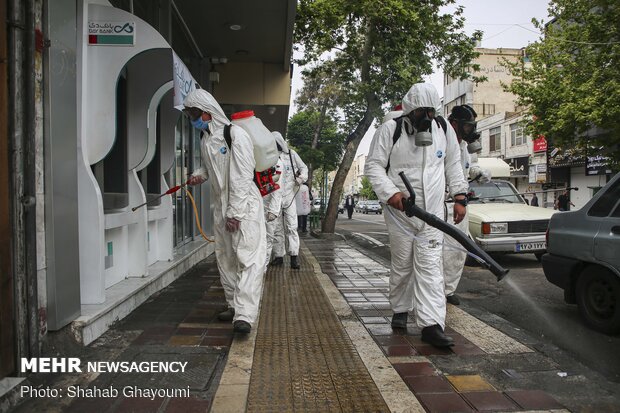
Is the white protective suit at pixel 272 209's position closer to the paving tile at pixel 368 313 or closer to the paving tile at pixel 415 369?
the paving tile at pixel 368 313

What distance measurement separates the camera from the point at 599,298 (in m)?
4.55

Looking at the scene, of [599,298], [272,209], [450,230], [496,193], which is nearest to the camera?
[450,230]

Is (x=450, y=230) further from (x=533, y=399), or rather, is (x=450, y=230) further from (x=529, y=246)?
(x=529, y=246)

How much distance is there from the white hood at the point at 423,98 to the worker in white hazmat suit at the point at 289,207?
3.92 m

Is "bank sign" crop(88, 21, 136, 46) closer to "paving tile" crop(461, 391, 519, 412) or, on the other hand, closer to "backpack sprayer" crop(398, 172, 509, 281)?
"backpack sprayer" crop(398, 172, 509, 281)

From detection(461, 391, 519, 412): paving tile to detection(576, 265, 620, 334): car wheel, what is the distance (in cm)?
204

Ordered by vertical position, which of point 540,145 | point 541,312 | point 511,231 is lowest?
point 541,312

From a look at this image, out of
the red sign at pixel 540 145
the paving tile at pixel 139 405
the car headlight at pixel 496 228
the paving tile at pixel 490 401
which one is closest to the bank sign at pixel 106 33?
the paving tile at pixel 139 405

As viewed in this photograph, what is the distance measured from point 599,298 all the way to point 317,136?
930 inches

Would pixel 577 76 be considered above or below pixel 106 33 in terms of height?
above

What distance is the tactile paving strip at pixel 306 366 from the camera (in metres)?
2.85

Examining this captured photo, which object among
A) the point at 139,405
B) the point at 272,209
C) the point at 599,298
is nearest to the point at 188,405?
the point at 139,405

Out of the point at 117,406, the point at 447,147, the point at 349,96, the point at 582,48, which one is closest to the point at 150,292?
the point at 117,406

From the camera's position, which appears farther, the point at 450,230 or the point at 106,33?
the point at 106,33
